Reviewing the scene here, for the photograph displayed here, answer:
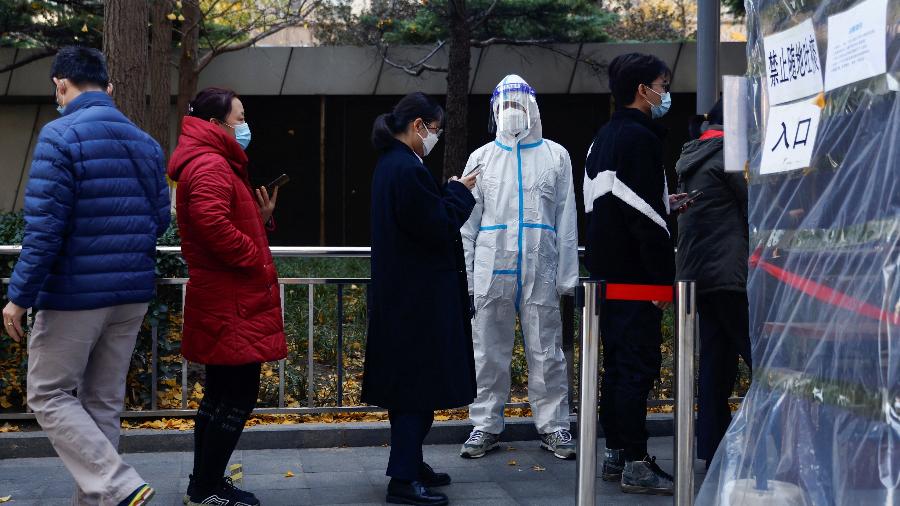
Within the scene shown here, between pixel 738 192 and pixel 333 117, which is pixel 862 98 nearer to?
pixel 738 192

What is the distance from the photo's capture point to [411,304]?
515 cm

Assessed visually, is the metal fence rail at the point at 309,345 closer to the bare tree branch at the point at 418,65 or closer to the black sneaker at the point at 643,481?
the black sneaker at the point at 643,481

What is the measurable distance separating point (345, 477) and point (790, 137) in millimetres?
3385

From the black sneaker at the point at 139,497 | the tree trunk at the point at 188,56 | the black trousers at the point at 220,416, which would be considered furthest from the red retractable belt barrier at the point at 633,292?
the tree trunk at the point at 188,56

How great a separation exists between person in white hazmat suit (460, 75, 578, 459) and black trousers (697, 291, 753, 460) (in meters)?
0.83

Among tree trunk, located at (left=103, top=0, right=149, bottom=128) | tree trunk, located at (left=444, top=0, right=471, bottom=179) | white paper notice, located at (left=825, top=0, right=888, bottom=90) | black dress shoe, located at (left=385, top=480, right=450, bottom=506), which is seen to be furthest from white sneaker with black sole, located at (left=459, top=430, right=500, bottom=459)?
tree trunk, located at (left=444, top=0, right=471, bottom=179)

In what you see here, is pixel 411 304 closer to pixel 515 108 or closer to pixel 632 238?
pixel 632 238

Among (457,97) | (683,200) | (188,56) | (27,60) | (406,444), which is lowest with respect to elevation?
(406,444)

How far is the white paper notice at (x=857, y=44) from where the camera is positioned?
2586mm

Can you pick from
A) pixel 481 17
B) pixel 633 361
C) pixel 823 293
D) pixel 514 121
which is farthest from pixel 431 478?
pixel 481 17

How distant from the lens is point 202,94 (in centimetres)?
505

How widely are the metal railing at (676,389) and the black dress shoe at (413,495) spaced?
1225mm

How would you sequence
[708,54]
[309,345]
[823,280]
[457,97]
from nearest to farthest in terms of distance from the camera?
1. [823,280]
2. [309,345]
3. [708,54]
4. [457,97]

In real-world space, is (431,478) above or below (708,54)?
below
